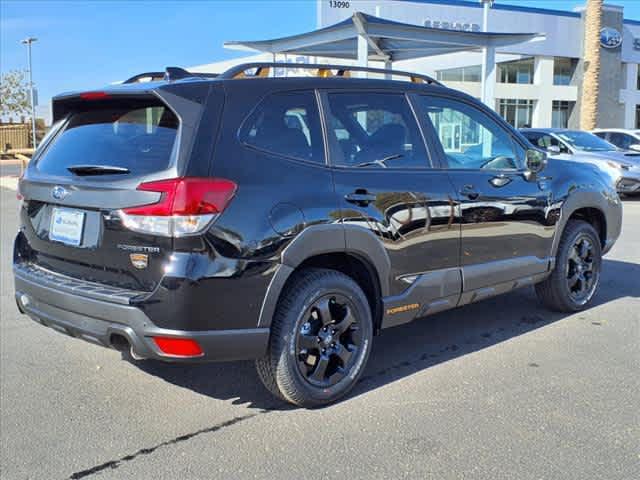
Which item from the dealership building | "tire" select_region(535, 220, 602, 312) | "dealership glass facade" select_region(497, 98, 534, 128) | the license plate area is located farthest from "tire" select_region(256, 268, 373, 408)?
"dealership glass facade" select_region(497, 98, 534, 128)

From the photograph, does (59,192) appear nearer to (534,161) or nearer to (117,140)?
(117,140)

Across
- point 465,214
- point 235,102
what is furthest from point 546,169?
point 235,102

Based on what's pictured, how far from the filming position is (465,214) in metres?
4.51

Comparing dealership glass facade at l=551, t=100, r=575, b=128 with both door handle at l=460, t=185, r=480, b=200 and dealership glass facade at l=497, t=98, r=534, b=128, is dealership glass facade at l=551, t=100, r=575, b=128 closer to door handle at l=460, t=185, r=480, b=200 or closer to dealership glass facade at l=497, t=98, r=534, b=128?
dealership glass facade at l=497, t=98, r=534, b=128

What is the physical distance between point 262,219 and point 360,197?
A: 75 centimetres

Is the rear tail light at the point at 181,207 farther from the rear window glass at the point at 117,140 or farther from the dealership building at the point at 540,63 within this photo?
the dealership building at the point at 540,63

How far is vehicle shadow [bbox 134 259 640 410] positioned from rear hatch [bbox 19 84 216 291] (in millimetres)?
1143

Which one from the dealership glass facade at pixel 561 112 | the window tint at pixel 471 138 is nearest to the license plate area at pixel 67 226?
the window tint at pixel 471 138

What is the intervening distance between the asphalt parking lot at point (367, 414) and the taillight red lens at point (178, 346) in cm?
52

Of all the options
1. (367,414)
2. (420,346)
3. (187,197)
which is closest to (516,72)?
(420,346)

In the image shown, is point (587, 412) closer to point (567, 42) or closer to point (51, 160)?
point (51, 160)

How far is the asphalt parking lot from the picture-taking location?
3234 mm

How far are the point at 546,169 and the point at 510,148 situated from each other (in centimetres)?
42

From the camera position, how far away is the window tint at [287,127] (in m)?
3.58
